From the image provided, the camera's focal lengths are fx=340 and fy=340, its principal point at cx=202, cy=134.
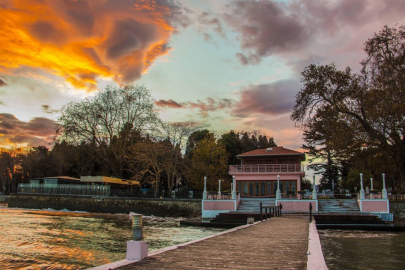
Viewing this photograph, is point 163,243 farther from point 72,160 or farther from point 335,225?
point 72,160

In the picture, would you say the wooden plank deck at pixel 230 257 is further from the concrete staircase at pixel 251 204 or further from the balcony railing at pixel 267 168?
the balcony railing at pixel 267 168

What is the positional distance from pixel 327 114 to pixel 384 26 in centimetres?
800

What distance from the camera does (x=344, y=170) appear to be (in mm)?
59438

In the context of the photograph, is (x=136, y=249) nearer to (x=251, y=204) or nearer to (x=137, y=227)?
(x=137, y=227)

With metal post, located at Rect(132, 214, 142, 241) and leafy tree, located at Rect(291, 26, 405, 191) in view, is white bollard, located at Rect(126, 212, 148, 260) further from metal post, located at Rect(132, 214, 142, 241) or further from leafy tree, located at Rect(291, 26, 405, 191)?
leafy tree, located at Rect(291, 26, 405, 191)

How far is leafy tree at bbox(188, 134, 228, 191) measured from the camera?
4497 centimetres

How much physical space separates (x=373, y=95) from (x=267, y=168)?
16.0 metres

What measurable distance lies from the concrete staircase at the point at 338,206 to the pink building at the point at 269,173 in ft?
22.5

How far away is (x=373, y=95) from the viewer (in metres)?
25.3

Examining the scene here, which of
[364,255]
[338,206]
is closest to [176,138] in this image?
[338,206]

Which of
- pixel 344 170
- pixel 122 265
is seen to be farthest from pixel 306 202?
pixel 344 170

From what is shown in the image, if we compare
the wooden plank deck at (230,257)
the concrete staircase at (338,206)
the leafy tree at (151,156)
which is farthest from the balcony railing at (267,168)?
the wooden plank deck at (230,257)

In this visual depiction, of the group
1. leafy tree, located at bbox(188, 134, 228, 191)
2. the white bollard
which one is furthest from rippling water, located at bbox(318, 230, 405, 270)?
leafy tree, located at bbox(188, 134, 228, 191)

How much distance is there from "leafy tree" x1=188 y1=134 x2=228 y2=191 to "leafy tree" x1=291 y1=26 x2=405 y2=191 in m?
18.6
